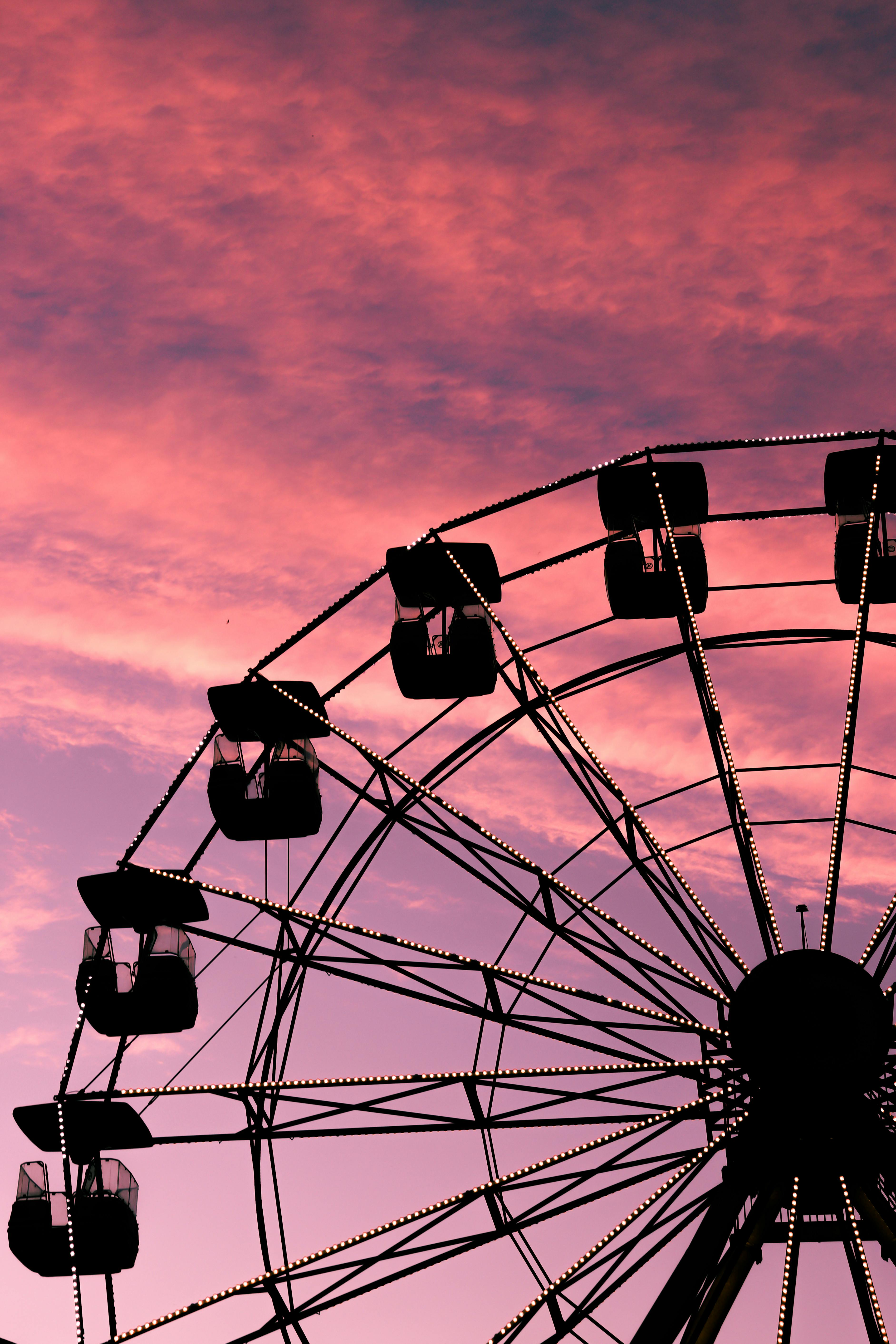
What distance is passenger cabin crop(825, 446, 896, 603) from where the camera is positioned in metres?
17.6

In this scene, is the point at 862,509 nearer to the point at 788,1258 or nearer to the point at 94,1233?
the point at 788,1258

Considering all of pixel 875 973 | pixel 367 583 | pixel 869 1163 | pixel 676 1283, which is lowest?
pixel 676 1283

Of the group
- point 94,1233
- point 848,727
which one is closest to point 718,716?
point 848,727

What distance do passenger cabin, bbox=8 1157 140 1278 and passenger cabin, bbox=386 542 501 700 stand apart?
6.93m

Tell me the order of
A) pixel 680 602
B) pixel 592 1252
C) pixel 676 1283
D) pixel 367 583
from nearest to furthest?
pixel 676 1283 → pixel 592 1252 → pixel 680 602 → pixel 367 583

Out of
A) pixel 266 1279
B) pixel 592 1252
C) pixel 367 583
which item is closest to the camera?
pixel 592 1252

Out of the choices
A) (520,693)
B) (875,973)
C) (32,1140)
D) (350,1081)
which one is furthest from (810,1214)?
(32,1140)

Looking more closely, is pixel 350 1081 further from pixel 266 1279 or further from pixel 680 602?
pixel 680 602

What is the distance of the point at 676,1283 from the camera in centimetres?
1179

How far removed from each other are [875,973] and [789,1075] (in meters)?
1.69

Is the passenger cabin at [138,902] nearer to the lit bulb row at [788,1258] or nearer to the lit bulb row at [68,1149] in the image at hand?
the lit bulb row at [68,1149]

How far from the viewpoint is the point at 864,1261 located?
463 inches

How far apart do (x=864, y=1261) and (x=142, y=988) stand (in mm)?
9362

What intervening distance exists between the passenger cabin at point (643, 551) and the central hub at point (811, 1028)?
20.2ft
